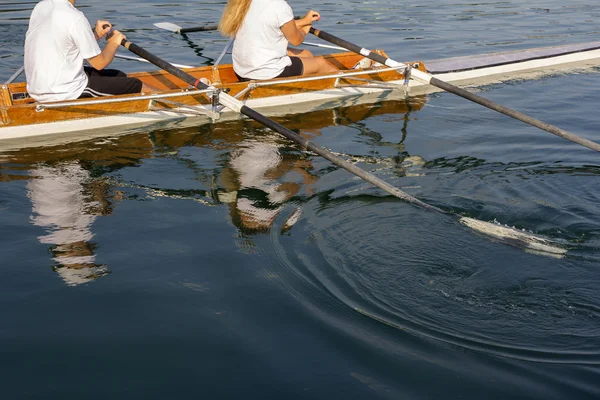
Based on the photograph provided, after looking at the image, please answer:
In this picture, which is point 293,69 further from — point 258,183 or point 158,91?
point 258,183

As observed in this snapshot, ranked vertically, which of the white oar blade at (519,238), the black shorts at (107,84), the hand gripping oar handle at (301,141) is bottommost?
the white oar blade at (519,238)

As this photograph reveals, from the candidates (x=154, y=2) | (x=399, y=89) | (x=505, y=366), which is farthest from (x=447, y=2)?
(x=505, y=366)

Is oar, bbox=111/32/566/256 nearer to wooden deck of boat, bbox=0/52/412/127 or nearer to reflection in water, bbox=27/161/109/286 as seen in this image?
wooden deck of boat, bbox=0/52/412/127

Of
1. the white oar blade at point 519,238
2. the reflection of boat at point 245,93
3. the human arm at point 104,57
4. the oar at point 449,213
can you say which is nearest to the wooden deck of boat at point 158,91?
the reflection of boat at point 245,93

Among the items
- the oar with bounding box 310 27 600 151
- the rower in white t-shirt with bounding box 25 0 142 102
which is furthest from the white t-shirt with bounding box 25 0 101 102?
the oar with bounding box 310 27 600 151

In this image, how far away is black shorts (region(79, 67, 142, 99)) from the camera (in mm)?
8320

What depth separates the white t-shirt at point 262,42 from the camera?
356 inches

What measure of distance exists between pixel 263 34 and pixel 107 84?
2157 millimetres

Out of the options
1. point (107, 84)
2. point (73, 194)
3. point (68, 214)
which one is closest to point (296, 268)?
point (68, 214)

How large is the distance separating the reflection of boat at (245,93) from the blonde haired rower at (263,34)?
207 millimetres

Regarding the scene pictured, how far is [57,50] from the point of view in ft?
25.1

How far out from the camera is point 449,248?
5793 millimetres

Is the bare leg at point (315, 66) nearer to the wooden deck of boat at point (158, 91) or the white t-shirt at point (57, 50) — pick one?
the wooden deck of boat at point (158, 91)

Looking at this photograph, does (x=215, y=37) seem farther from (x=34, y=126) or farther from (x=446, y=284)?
(x=446, y=284)
